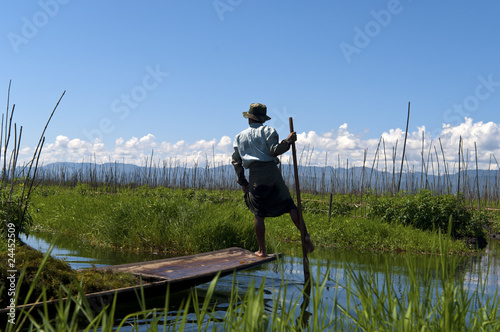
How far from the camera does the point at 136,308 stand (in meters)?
3.73

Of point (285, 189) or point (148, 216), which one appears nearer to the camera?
point (285, 189)

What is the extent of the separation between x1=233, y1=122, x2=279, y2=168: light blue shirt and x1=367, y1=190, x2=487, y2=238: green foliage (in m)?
6.99

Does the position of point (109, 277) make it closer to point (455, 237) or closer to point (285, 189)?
point (285, 189)

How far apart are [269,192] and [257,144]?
21.6 inches

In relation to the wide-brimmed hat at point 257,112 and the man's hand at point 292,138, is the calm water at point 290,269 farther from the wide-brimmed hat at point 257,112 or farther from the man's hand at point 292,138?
the wide-brimmed hat at point 257,112

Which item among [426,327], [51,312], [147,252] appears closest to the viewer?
[426,327]

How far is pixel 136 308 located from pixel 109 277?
1.15 feet

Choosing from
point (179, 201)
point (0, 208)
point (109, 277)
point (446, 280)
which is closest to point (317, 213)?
point (179, 201)

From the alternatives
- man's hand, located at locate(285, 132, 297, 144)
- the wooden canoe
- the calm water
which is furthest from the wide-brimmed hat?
the calm water

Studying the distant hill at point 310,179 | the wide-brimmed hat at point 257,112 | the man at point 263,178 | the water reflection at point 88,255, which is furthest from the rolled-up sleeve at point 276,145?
the distant hill at point 310,179

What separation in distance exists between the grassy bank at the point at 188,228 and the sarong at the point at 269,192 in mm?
2158

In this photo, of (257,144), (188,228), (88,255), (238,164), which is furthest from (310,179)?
(257,144)

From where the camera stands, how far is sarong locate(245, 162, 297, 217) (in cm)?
509

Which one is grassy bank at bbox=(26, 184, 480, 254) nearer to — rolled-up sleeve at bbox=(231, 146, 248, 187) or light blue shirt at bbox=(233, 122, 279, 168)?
rolled-up sleeve at bbox=(231, 146, 248, 187)
